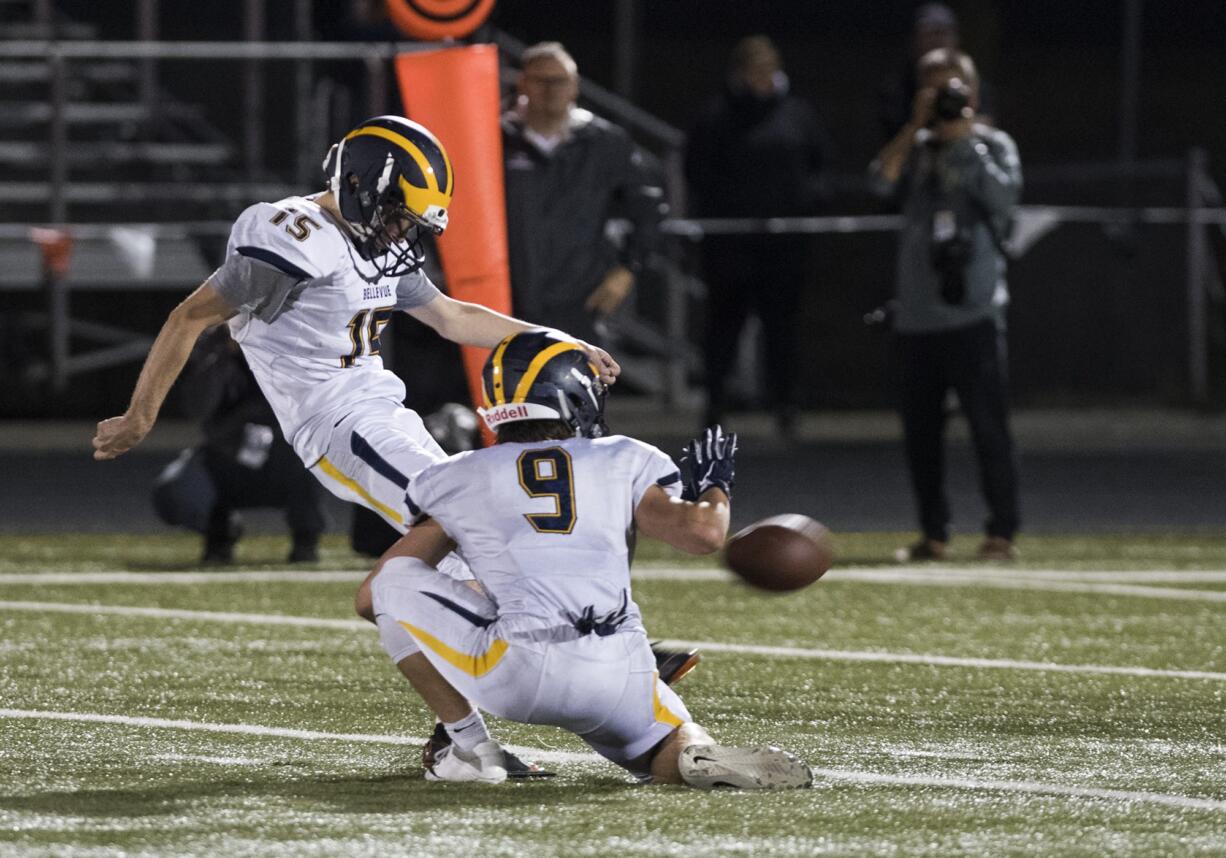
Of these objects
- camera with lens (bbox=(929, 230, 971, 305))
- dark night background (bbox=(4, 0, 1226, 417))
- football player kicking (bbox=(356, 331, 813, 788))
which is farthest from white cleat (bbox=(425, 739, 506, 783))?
dark night background (bbox=(4, 0, 1226, 417))

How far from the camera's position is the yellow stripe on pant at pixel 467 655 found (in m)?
5.63

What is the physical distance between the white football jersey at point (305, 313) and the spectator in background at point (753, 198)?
27.3 ft

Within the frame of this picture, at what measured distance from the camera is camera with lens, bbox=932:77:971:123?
10.5 meters

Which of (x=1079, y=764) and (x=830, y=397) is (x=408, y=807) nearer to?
(x=1079, y=764)

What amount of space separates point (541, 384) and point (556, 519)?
0.30 meters

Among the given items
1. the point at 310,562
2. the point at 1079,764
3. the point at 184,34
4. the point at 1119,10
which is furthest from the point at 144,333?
the point at 1079,764

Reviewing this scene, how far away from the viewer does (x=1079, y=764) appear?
19.6 feet

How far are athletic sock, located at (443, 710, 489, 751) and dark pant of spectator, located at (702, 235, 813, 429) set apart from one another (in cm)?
931

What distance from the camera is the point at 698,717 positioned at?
22.0 feet

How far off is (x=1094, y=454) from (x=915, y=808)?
425 inches

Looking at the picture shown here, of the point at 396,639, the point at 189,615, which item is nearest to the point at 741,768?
the point at 396,639

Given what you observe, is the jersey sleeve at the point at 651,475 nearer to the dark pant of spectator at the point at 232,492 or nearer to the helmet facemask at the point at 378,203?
the helmet facemask at the point at 378,203

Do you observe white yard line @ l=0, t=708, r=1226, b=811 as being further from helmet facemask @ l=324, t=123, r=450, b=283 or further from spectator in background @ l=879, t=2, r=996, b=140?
spectator in background @ l=879, t=2, r=996, b=140

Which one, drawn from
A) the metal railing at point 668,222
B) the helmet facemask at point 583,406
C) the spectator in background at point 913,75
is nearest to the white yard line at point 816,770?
the helmet facemask at point 583,406
